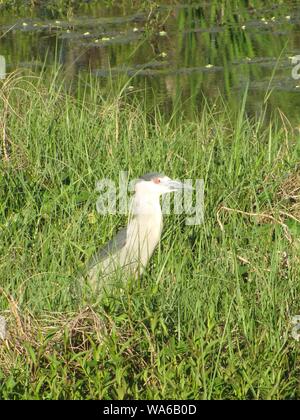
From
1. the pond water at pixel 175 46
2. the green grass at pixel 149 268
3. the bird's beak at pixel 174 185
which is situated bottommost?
the green grass at pixel 149 268

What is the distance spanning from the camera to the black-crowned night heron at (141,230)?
5.01m

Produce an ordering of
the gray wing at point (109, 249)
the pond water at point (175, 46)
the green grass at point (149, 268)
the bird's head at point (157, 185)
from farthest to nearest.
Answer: the pond water at point (175, 46) < the bird's head at point (157, 185) < the gray wing at point (109, 249) < the green grass at point (149, 268)

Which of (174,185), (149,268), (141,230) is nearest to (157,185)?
(174,185)

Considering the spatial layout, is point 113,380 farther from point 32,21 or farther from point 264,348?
point 32,21

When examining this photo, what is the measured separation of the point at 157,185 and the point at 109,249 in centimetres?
45

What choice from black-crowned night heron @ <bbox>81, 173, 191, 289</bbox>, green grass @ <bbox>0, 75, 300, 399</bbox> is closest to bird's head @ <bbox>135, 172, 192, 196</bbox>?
black-crowned night heron @ <bbox>81, 173, 191, 289</bbox>

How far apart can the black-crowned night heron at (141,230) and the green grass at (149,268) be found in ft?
0.27

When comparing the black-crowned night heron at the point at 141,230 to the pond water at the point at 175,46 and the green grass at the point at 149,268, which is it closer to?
the green grass at the point at 149,268

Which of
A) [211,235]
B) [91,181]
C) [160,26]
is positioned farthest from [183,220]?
[160,26]

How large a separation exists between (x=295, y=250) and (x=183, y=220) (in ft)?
2.69

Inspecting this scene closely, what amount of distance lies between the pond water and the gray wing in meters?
3.28

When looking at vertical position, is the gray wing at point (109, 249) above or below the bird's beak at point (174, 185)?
below

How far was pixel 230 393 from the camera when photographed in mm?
3988

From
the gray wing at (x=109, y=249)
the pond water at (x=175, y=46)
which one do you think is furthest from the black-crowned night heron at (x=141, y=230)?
the pond water at (x=175, y=46)
